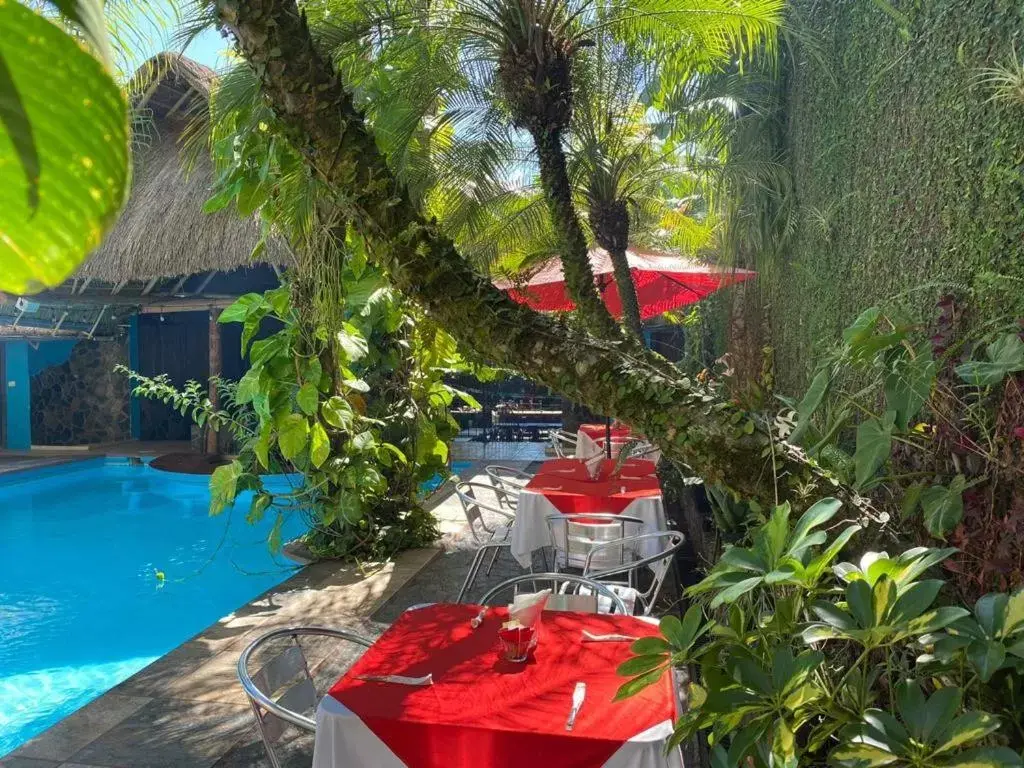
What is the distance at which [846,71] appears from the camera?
3857 millimetres

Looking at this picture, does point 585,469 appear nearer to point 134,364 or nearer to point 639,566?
point 639,566

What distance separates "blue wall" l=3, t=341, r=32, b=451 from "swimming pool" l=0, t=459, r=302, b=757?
274 cm

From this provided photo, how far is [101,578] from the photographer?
661 cm

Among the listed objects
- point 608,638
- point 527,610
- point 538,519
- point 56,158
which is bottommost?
point 538,519

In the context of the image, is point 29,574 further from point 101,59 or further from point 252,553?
point 101,59

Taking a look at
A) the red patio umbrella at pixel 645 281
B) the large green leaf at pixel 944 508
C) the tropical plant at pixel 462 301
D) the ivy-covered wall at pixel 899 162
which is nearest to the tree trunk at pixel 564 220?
the red patio umbrella at pixel 645 281

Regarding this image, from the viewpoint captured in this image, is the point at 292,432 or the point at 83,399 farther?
the point at 83,399

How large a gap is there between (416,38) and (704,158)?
3377 millimetres

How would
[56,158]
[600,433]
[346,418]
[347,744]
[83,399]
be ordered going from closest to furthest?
[56,158]
[347,744]
[346,418]
[600,433]
[83,399]

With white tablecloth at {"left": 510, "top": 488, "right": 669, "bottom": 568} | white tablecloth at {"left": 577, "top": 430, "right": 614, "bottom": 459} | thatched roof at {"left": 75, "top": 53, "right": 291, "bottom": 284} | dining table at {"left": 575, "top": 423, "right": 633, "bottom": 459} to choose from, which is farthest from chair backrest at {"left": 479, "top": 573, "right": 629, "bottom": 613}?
thatched roof at {"left": 75, "top": 53, "right": 291, "bottom": 284}

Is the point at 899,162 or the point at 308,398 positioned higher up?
the point at 899,162

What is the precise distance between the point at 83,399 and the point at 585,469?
38.4ft

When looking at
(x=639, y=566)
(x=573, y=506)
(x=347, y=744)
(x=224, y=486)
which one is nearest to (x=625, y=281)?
(x=573, y=506)

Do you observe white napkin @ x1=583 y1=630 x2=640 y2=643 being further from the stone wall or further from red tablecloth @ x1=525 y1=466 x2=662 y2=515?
the stone wall
